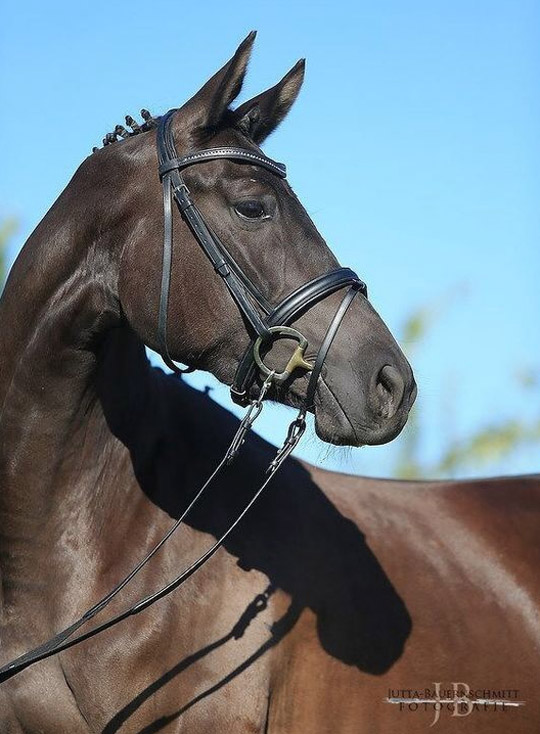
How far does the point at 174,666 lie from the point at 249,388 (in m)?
1.14

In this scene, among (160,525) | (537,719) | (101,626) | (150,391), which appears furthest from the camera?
(537,719)

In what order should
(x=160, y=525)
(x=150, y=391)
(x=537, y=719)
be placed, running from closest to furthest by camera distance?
1. (x=160, y=525)
2. (x=150, y=391)
3. (x=537, y=719)

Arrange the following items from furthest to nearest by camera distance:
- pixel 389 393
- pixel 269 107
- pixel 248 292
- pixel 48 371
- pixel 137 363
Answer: pixel 137 363
pixel 269 107
pixel 48 371
pixel 248 292
pixel 389 393

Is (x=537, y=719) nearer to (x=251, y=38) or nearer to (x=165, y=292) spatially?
(x=165, y=292)

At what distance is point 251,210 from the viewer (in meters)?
3.87

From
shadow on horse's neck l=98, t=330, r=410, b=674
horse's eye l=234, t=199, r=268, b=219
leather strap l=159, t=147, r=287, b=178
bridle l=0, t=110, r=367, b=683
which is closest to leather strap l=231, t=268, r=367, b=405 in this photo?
bridle l=0, t=110, r=367, b=683

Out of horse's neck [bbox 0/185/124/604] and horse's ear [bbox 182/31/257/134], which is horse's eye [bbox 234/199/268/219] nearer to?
horse's ear [bbox 182/31/257/134]

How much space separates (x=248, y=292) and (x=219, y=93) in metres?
0.81

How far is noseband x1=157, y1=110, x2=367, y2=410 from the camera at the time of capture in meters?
3.73

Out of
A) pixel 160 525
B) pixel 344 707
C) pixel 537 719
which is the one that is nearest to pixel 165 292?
pixel 160 525

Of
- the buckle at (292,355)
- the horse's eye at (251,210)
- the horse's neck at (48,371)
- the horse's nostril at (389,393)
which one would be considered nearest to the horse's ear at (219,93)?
the horse's eye at (251,210)

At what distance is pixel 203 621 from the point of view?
13.1 ft

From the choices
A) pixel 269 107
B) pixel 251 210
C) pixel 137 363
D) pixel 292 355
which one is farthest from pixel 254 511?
pixel 269 107

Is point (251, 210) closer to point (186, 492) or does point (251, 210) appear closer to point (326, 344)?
point (326, 344)
